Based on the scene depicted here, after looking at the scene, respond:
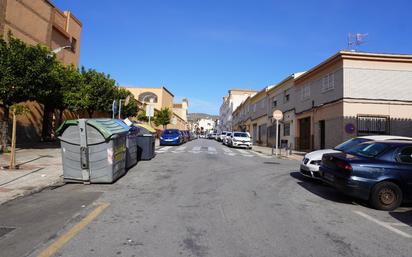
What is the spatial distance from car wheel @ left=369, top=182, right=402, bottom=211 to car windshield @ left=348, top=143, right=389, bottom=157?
0.76 m

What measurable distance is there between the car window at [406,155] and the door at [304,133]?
800 inches

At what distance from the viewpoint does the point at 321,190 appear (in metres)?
9.75

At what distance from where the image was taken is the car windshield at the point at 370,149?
313 inches

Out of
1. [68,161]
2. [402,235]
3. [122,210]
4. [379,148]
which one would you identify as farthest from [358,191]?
[68,161]

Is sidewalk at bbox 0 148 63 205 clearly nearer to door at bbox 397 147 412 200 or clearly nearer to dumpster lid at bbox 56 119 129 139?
dumpster lid at bbox 56 119 129 139

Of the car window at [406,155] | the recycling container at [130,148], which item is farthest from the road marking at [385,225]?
the recycling container at [130,148]

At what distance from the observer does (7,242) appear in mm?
4723

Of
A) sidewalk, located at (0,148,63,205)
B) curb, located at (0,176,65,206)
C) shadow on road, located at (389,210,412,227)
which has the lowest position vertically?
shadow on road, located at (389,210,412,227)

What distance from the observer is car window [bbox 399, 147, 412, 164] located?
777cm

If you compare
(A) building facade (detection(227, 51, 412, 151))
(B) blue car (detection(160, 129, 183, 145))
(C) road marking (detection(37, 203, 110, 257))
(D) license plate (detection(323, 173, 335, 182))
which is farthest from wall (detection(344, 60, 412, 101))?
(C) road marking (detection(37, 203, 110, 257))

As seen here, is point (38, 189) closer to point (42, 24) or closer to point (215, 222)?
point (215, 222)

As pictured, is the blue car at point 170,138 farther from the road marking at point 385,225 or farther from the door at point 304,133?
the road marking at point 385,225

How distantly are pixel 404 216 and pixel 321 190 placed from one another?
2.78 metres

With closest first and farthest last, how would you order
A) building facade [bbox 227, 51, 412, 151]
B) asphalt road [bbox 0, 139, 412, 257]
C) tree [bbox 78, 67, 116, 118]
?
asphalt road [bbox 0, 139, 412, 257], building facade [bbox 227, 51, 412, 151], tree [bbox 78, 67, 116, 118]
